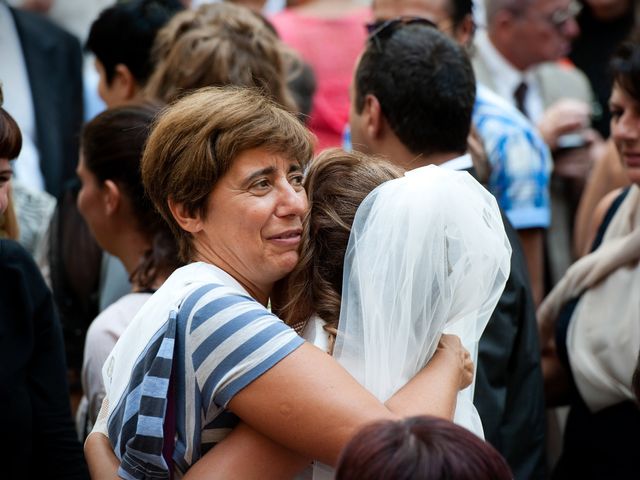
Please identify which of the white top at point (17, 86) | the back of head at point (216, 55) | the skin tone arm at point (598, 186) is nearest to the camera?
the back of head at point (216, 55)

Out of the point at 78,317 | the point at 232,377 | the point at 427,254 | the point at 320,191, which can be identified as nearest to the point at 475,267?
the point at 427,254

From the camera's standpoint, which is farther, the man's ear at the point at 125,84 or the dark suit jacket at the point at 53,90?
the dark suit jacket at the point at 53,90

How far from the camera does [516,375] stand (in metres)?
3.14

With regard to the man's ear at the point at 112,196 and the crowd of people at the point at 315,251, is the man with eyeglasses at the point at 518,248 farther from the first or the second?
the man's ear at the point at 112,196

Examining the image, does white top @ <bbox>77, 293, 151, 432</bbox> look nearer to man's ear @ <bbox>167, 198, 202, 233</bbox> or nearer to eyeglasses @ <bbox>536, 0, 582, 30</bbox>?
man's ear @ <bbox>167, 198, 202, 233</bbox>

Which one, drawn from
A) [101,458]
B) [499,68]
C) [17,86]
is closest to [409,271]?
[101,458]

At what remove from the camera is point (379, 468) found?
1.65 m

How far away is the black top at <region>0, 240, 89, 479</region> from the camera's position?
289cm

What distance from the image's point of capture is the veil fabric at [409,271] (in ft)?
7.13

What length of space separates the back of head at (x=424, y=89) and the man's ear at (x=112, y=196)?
2.79 feet

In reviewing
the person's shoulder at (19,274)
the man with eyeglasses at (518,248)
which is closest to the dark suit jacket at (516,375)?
the man with eyeglasses at (518,248)

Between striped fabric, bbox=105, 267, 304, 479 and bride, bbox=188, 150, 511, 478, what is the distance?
7 centimetres

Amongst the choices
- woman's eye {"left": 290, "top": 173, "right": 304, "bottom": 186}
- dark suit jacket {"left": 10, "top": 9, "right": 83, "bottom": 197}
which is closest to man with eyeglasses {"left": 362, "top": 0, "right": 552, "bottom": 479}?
woman's eye {"left": 290, "top": 173, "right": 304, "bottom": 186}

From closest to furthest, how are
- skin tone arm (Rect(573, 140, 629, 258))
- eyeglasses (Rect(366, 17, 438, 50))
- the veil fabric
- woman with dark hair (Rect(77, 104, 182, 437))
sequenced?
the veil fabric < woman with dark hair (Rect(77, 104, 182, 437)) < eyeglasses (Rect(366, 17, 438, 50)) < skin tone arm (Rect(573, 140, 629, 258))
